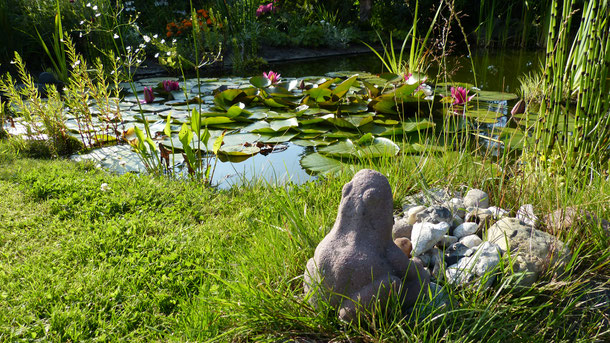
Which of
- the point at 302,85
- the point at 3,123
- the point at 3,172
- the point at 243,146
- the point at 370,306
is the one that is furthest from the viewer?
the point at 302,85

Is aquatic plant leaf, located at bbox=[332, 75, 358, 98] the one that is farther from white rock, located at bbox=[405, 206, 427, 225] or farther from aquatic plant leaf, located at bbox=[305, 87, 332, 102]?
white rock, located at bbox=[405, 206, 427, 225]

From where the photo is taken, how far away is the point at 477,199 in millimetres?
1984

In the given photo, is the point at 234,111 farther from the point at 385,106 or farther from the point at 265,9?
the point at 265,9

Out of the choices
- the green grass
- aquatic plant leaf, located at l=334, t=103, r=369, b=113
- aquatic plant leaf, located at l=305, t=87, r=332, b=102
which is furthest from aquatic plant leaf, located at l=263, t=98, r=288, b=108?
the green grass

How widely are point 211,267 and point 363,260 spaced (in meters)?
0.92

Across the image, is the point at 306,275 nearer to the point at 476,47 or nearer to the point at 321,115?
the point at 321,115

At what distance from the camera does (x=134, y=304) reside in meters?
1.78

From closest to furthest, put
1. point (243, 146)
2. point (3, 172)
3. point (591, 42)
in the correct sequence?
1. point (591, 42)
2. point (3, 172)
3. point (243, 146)

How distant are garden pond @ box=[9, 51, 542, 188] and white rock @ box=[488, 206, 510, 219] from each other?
0.80m

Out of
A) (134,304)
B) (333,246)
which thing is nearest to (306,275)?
(333,246)

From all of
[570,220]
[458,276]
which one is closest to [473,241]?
[458,276]

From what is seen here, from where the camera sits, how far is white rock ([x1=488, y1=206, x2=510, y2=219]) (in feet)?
5.99

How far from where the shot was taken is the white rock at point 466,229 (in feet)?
5.82

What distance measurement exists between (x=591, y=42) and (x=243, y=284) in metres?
1.90
